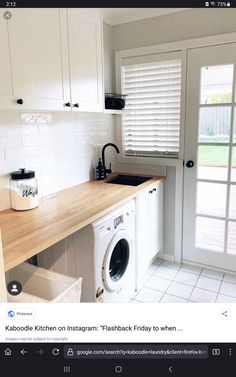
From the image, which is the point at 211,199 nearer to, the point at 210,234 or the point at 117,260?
the point at 210,234

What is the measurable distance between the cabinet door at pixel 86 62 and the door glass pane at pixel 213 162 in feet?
3.02

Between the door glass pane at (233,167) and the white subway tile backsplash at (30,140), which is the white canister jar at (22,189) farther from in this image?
the door glass pane at (233,167)

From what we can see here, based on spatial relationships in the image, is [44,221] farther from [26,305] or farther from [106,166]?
[106,166]

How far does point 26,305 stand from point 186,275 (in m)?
1.96

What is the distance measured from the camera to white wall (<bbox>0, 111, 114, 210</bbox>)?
153 centimetres

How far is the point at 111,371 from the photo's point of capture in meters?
0.51

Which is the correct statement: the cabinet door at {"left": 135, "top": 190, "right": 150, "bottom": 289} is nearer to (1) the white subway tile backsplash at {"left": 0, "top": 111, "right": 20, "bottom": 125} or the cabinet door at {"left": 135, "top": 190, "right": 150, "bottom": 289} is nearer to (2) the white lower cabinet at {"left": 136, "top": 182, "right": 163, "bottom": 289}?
(2) the white lower cabinet at {"left": 136, "top": 182, "right": 163, "bottom": 289}

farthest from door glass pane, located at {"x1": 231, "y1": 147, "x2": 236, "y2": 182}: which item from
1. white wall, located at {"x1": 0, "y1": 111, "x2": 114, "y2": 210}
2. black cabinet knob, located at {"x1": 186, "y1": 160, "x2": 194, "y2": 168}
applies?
white wall, located at {"x1": 0, "y1": 111, "x2": 114, "y2": 210}

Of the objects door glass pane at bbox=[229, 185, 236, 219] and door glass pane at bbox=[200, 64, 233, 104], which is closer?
door glass pane at bbox=[200, 64, 233, 104]

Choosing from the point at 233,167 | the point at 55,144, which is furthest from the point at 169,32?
the point at 55,144

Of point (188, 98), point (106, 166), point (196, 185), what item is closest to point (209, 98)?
point (188, 98)

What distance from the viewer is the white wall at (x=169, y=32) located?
1.95 metres

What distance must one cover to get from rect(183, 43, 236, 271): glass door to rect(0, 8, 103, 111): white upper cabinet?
794mm

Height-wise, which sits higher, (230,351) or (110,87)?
(110,87)
